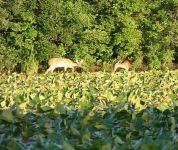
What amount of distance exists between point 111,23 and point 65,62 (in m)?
3.20

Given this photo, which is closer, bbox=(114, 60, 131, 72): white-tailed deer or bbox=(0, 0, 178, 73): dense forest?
bbox=(0, 0, 178, 73): dense forest

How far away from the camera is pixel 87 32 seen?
2561 centimetres

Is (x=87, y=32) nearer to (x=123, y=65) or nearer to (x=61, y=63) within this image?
(x=61, y=63)

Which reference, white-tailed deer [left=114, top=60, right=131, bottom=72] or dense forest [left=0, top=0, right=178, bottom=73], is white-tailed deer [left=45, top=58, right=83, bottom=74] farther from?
white-tailed deer [left=114, top=60, right=131, bottom=72]

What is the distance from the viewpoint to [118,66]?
26734mm

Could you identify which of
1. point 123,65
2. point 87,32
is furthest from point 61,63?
point 123,65

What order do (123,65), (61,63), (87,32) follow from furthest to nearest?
(123,65) < (87,32) < (61,63)

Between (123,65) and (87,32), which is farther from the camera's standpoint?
(123,65)

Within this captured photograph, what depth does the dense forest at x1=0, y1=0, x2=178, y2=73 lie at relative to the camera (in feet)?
83.4

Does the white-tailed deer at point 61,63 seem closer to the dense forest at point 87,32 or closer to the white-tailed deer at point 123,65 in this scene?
the dense forest at point 87,32

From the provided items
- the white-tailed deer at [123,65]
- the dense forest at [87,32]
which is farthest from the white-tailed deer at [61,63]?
the white-tailed deer at [123,65]

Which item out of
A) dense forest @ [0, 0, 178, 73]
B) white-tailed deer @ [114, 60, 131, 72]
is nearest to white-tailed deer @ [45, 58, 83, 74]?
dense forest @ [0, 0, 178, 73]

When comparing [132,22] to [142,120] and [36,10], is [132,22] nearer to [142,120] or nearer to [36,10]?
[36,10]

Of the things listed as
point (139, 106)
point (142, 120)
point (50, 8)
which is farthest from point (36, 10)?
point (142, 120)
